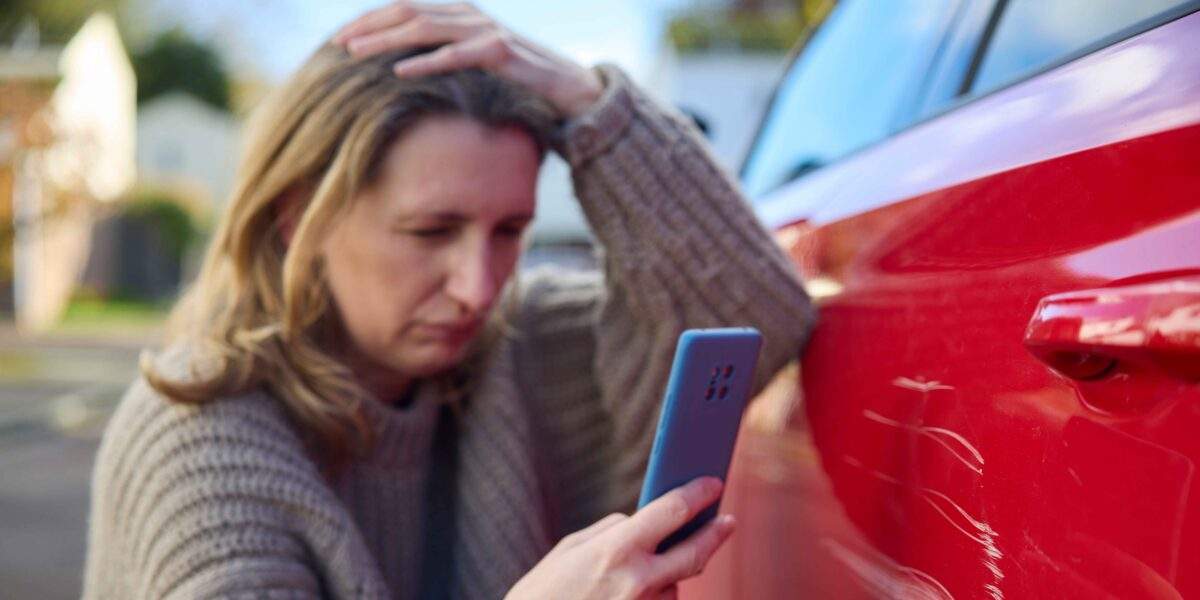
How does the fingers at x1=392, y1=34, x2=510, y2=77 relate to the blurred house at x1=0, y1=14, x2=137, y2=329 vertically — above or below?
above

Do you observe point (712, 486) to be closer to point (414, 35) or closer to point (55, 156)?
point (414, 35)

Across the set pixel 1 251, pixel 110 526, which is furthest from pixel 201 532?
pixel 1 251

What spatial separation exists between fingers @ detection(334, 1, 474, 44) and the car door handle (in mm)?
1134

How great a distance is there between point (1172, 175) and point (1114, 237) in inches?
2.2

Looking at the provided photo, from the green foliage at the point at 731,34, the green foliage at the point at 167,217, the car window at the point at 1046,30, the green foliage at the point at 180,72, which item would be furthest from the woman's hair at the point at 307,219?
the green foliage at the point at 180,72

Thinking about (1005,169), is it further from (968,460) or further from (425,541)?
(425,541)

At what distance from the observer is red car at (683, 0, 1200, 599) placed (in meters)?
0.68

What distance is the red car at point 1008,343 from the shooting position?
68cm

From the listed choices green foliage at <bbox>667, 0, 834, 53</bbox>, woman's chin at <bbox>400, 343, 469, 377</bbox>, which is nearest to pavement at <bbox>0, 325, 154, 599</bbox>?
woman's chin at <bbox>400, 343, 469, 377</bbox>

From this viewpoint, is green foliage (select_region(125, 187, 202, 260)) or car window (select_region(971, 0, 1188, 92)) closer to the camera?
car window (select_region(971, 0, 1188, 92))

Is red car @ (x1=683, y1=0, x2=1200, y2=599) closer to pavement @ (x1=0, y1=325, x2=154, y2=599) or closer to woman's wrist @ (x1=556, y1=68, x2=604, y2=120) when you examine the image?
woman's wrist @ (x1=556, y1=68, x2=604, y2=120)

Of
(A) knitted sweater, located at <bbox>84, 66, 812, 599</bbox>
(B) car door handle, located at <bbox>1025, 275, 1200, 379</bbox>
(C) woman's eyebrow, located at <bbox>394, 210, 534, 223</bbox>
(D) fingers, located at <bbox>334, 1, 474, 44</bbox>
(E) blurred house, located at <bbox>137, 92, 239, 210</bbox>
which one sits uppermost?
(D) fingers, located at <bbox>334, 1, 474, 44</bbox>

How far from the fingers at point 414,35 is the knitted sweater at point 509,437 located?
0.72 ft

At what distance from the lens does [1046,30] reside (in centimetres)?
126
